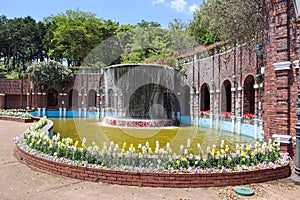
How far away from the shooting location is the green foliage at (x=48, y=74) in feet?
96.9

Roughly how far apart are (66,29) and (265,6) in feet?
117

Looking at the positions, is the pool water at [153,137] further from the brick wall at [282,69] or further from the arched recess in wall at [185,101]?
the arched recess in wall at [185,101]

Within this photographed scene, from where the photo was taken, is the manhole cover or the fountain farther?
the fountain

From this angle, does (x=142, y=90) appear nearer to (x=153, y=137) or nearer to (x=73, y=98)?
(x=153, y=137)

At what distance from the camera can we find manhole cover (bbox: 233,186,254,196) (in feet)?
15.1

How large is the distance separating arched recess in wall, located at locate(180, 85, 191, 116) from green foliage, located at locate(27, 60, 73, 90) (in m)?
14.8

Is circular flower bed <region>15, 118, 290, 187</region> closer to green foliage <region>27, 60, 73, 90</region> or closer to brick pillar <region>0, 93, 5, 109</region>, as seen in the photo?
green foliage <region>27, 60, 73, 90</region>

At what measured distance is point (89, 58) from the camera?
41500mm

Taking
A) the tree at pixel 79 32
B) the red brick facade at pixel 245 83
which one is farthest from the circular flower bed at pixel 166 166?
the tree at pixel 79 32

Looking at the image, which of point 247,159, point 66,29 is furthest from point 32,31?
point 247,159

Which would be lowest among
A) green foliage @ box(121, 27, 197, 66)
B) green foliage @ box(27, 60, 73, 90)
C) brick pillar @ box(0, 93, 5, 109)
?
brick pillar @ box(0, 93, 5, 109)

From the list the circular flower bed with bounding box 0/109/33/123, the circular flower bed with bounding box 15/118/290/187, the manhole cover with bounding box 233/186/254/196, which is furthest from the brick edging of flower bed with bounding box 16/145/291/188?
the circular flower bed with bounding box 0/109/33/123

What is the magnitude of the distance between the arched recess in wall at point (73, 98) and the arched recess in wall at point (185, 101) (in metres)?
14.7

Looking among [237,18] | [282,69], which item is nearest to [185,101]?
[237,18]
